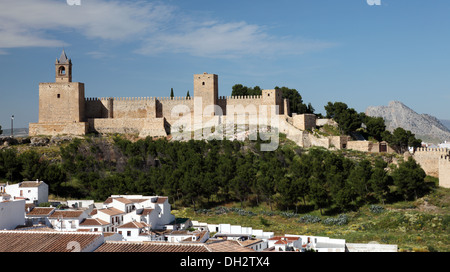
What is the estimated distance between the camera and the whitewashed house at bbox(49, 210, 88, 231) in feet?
61.3

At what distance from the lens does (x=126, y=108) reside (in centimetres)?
3703

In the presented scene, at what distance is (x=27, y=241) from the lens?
12.2 m

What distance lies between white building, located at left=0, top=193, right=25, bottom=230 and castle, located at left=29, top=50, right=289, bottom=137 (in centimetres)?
1749

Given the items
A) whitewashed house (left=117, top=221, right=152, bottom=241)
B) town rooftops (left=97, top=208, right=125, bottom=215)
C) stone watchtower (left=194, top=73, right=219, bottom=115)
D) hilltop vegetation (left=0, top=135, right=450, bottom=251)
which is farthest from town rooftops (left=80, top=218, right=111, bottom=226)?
stone watchtower (left=194, top=73, right=219, bottom=115)

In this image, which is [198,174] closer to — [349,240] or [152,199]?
[152,199]

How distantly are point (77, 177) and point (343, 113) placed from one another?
16.5 m

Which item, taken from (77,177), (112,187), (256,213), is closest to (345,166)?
(256,213)

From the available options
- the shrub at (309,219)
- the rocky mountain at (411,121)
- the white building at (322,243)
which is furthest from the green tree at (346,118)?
the rocky mountain at (411,121)

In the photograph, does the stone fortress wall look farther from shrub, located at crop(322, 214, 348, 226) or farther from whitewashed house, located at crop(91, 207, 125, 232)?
whitewashed house, located at crop(91, 207, 125, 232)

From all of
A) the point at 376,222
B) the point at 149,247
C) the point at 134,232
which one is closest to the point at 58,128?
the point at 134,232

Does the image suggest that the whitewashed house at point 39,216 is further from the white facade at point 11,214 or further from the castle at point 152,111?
the castle at point 152,111

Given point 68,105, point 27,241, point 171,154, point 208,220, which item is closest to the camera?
point 27,241

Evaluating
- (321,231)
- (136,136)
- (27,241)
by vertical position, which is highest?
(136,136)

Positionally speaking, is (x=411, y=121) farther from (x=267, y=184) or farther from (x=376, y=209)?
(x=267, y=184)
